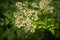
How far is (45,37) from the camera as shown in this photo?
343cm

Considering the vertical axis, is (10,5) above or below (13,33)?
above

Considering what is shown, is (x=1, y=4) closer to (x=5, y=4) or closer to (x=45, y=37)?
(x=5, y=4)

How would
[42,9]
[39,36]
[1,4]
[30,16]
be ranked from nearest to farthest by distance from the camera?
[30,16]
[42,9]
[1,4]
[39,36]

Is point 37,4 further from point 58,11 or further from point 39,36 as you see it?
point 39,36

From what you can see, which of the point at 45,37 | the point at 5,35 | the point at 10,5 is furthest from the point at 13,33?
the point at 45,37

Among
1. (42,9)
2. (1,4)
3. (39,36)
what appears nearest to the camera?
(42,9)

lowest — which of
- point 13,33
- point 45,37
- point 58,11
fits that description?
point 45,37

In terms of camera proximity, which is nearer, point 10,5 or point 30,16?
point 30,16

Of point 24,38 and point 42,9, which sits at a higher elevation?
point 42,9

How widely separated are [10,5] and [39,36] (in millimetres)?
694

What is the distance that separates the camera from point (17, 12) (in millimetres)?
2615

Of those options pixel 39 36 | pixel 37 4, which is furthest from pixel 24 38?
pixel 37 4

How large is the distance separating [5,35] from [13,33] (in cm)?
12

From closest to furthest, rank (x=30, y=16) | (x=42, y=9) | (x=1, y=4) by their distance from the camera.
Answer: (x=30, y=16)
(x=42, y=9)
(x=1, y=4)
